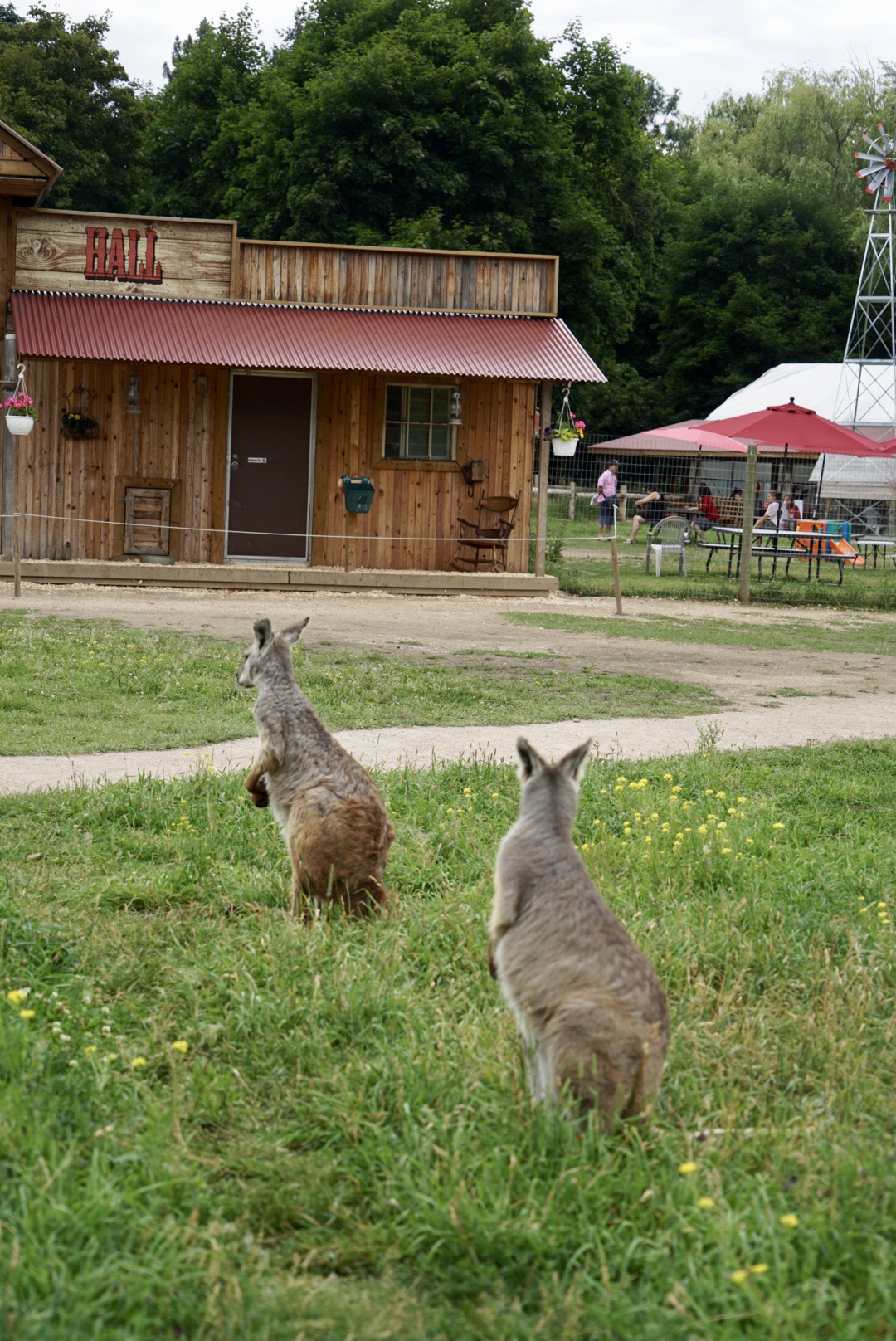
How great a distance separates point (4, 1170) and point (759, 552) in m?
20.2

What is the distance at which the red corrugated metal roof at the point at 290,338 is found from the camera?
18641mm

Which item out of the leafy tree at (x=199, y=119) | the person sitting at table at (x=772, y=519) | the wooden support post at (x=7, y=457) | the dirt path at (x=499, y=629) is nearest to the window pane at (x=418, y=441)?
the dirt path at (x=499, y=629)

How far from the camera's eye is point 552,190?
1439 inches

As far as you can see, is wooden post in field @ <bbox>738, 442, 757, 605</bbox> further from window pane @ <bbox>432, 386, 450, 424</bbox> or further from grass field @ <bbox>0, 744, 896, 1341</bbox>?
grass field @ <bbox>0, 744, 896, 1341</bbox>

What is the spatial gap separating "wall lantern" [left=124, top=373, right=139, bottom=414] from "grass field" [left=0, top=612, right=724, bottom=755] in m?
7.02

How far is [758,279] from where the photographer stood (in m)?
50.1

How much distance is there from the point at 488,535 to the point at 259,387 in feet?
13.6

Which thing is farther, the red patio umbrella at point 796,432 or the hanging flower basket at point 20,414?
the red patio umbrella at point 796,432

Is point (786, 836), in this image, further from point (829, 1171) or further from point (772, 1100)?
point (829, 1171)

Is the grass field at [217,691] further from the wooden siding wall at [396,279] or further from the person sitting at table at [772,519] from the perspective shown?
the person sitting at table at [772,519]

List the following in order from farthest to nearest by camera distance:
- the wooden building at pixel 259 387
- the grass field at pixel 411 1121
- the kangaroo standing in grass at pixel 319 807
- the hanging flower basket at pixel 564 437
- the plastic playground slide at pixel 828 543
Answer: the plastic playground slide at pixel 828 543 < the hanging flower basket at pixel 564 437 < the wooden building at pixel 259 387 < the kangaroo standing in grass at pixel 319 807 < the grass field at pixel 411 1121

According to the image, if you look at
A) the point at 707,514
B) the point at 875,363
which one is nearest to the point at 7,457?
the point at 707,514

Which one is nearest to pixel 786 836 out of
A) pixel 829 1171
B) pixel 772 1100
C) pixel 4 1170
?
pixel 772 1100

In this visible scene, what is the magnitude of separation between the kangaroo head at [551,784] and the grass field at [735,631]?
38.6ft
